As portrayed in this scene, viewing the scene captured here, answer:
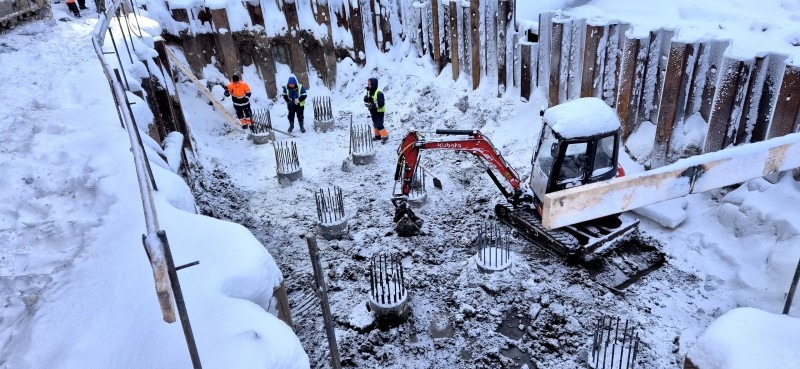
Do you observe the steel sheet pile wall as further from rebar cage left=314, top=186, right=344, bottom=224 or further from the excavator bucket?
rebar cage left=314, top=186, right=344, bottom=224

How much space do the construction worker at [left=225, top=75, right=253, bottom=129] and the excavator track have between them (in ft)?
26.4

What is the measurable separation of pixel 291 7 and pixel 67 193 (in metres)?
9.89

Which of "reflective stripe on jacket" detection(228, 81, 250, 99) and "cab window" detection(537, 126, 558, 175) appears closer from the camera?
"cab window" detection(537, 126, 558, 175)

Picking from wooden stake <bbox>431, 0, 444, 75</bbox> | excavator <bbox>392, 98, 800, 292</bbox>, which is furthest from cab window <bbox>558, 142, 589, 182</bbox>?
wooden stake <bbox>431, 0, 444, 75</bbox>

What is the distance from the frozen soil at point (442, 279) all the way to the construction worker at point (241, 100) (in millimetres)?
1587

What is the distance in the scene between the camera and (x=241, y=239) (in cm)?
433

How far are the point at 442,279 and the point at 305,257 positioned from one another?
2196 millimetres

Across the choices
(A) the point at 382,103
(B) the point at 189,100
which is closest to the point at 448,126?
(A) the point at 382,103

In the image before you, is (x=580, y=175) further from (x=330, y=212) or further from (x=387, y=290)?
(x=330, y=212)

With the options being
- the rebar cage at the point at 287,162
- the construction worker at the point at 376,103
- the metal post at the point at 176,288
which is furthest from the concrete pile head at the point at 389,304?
the construction worker at the point at 376,103

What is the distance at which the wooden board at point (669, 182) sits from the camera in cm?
248

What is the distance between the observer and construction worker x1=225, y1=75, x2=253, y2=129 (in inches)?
493

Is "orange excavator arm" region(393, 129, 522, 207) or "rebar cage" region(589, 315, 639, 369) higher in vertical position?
"orange excavator arm" region(393, 129, 522, 207)

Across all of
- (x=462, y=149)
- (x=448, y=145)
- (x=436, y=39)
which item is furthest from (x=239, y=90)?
(x=462, y=149)
